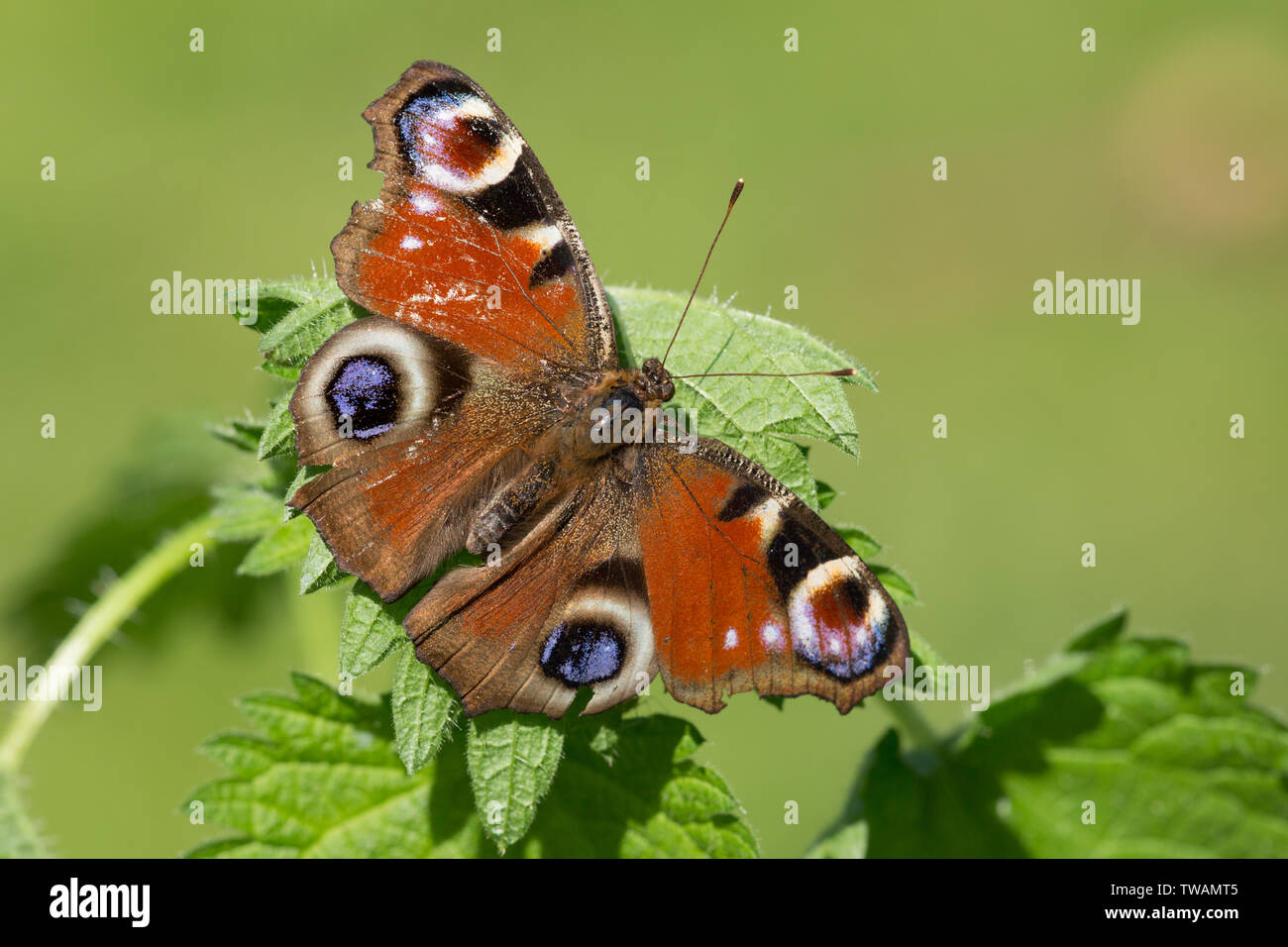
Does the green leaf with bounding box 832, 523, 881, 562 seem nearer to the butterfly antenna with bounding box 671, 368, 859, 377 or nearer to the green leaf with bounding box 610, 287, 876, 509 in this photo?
the green leaf with bounding box 610, 287, 876, 509

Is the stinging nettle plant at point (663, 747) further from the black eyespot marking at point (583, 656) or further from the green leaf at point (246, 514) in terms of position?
the black eyespot marking at point (583, 656)

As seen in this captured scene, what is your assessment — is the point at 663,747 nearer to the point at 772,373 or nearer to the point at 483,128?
the point at 772,373

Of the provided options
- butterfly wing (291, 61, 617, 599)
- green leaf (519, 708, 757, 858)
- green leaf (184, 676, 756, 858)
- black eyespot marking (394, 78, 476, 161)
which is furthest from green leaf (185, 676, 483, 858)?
black eyespot marking (394, 78, 476, 161)

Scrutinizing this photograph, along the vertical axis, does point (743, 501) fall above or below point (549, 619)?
above

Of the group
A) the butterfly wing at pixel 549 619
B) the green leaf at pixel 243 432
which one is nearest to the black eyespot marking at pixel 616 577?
the butterfly wing at pixel 549 619

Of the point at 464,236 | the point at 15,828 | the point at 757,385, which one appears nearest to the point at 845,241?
the point at 757,385
